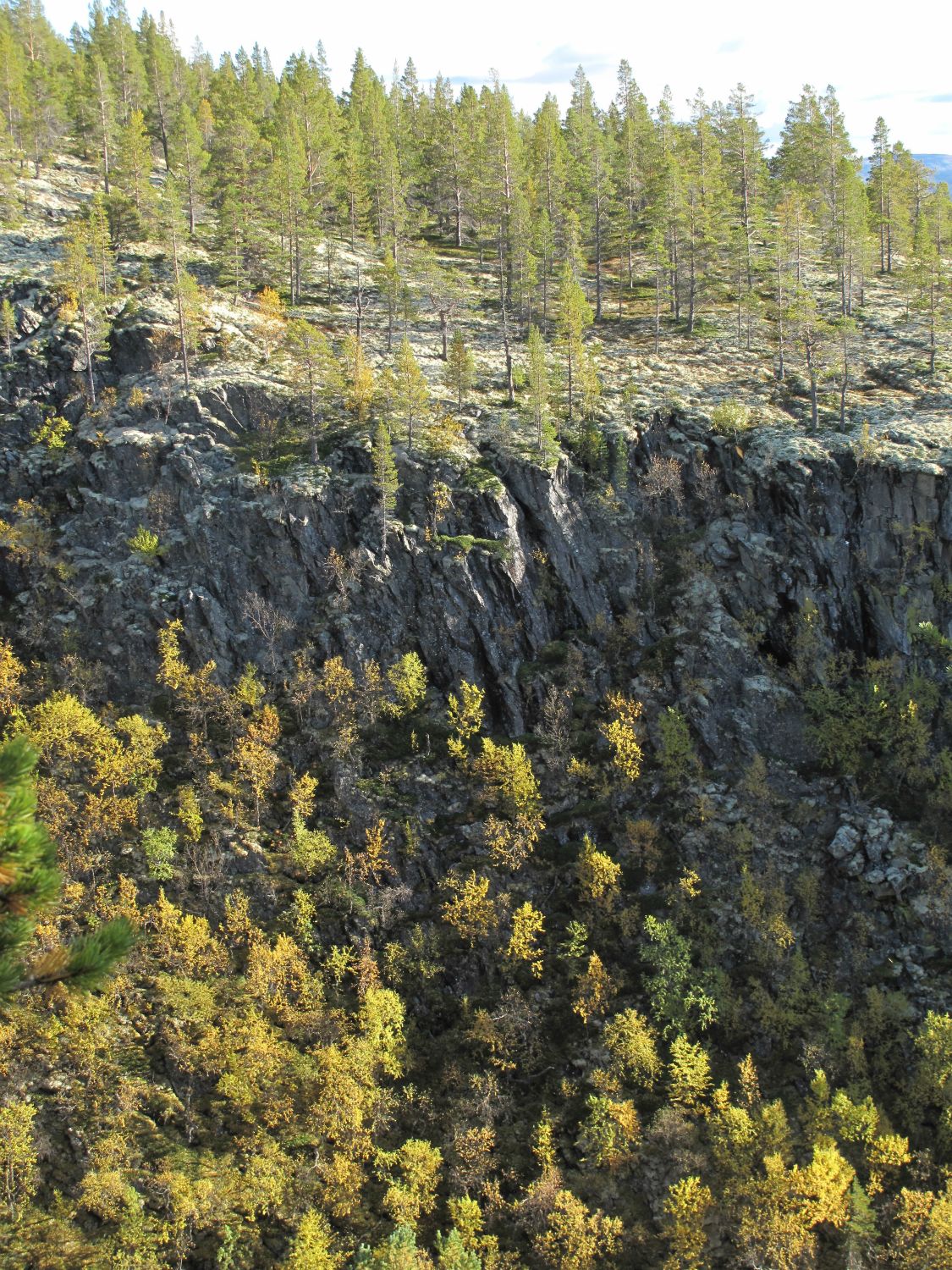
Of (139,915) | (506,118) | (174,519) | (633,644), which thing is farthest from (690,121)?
(139,915)

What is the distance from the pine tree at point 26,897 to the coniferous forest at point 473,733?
4195 cm

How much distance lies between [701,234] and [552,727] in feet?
200

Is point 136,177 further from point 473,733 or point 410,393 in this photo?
point 473,733

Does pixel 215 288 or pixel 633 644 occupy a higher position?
pixel 215 288

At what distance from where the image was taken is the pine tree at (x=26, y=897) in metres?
8.72

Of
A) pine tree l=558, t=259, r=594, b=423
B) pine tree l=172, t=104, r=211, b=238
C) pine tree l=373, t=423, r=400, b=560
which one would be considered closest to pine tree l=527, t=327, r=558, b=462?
pine tree l=558, t=259, r=594, b=423

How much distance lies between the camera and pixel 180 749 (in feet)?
197

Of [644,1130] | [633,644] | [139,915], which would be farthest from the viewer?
[633,644]

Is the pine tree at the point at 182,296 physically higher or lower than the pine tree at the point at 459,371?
higher

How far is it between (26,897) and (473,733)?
5416cm

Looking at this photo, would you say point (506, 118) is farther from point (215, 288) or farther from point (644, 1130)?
point (644, 1130)

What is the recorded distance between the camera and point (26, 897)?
8.99 meters

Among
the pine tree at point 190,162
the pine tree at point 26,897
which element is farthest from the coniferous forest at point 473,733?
the pine tree at point 26,897

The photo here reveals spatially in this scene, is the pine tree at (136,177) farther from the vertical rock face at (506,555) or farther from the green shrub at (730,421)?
the green shrub at (730,421)
